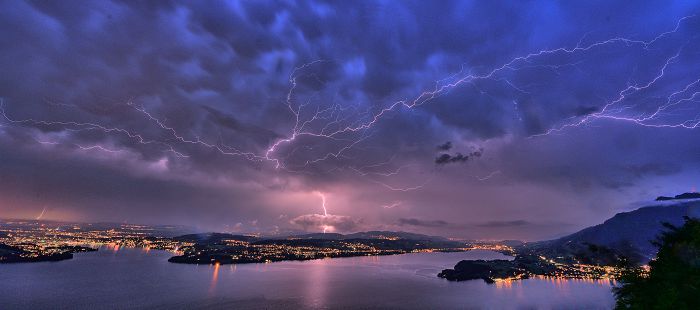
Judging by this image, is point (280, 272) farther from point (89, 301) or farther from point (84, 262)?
point (84, 262)

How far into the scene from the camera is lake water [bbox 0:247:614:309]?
80375mm

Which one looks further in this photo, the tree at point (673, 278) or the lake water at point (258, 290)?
the lake water at point (258, 290)

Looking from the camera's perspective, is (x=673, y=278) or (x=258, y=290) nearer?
(x=673, y=278)

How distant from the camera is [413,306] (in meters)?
84.3

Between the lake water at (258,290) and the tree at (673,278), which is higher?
the tree at (673,278)

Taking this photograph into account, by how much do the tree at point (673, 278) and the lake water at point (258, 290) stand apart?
59227 mm

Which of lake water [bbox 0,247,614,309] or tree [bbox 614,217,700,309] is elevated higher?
tree [bbox 614,217,700,309]

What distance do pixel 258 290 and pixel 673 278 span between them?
299ft

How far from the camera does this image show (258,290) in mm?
97562

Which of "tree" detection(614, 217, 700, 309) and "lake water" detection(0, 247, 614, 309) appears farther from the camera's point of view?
"lake water" detection(0, 247, 614, 309)

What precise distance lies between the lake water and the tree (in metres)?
59.2

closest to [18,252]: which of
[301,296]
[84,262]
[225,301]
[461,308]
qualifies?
[84,262]

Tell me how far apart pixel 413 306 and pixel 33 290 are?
9166 cm

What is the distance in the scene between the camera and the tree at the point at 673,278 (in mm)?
22578
